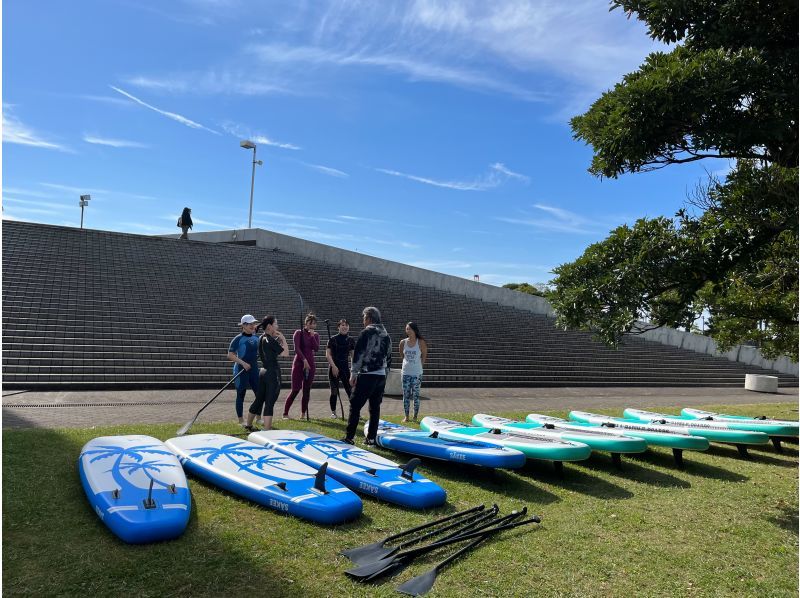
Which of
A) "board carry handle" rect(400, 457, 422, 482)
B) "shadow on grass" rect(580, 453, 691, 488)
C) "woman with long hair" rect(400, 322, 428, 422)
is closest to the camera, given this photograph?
"board carry handle" rect(400, 457, 422, 482)

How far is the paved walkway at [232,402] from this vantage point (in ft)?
29.9

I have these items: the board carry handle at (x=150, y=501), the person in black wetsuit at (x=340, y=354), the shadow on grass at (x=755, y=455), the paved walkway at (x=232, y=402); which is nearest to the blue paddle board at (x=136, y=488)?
the board carry handle at (x=150, y=501)

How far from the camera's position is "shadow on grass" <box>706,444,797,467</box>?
8.04 m

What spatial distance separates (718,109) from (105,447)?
6.73 metres

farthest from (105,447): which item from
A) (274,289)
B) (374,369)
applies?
(274,289)

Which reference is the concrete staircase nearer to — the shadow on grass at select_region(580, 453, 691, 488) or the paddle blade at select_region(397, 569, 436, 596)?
the shadow on grass at select_region(580, 453, 691, 488)

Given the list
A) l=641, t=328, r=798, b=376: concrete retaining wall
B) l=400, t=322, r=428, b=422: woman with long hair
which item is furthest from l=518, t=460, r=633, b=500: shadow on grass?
l=641, t=328, r=798, b=376: concrete retaining wall

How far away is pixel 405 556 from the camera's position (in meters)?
4.05

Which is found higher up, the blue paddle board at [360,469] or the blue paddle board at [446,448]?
the blue paddle board at [446,448]

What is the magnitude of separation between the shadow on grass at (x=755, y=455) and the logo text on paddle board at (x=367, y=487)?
18.0 feet

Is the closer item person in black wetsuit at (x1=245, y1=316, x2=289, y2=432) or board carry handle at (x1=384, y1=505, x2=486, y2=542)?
board carry handle at (x1=384, y1=505, x2=486, y2=542)

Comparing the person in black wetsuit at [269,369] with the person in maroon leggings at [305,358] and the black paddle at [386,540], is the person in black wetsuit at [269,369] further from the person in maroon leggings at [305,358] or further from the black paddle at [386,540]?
the black paddle at [386,540]

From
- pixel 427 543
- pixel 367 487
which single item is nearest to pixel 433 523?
pixel 427 543

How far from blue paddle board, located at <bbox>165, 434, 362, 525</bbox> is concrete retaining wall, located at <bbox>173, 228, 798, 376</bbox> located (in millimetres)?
18638
